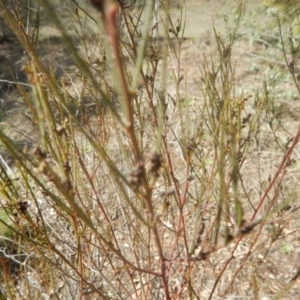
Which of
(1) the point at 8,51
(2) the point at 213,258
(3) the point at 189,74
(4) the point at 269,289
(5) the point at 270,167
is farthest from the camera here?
(1) the point at 8,51

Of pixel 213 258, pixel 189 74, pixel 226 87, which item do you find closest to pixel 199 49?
pixel 189 74

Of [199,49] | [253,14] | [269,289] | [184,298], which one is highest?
[253,14]

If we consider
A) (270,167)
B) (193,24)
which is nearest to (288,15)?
(270,167)

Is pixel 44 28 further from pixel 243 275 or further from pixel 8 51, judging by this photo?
pixel 243 275

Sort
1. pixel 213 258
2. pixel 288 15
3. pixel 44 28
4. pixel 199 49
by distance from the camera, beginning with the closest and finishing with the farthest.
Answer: pixel 213 258 → pixel 288 15 → pixel 199 49 → pixel 44 28

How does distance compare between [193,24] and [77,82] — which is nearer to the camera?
[77,82]

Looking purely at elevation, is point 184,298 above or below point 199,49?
below

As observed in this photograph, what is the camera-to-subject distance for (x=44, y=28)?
625cm

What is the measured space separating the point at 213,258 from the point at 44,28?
5.24 metres

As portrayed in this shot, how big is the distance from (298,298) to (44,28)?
18.8ft

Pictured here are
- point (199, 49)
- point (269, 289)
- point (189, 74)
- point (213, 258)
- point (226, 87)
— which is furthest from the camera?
point (199, 49)

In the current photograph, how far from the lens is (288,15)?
3656 millimetres

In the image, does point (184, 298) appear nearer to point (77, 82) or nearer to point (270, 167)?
point (270, 167)

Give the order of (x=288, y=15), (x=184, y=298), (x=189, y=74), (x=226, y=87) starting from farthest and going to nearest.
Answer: (x=189, y=74)
(x=288, y=15)
(x=184, y=298)
(x=226, y=87)
